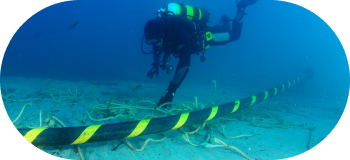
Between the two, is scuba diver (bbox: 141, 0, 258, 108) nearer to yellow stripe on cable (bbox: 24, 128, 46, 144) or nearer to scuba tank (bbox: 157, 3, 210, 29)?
scuba tank (bbox: 157, 3, 210, 29)

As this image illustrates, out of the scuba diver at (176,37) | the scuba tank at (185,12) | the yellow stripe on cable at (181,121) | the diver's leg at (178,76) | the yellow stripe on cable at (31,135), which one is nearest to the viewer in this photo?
the yellow stripe on cable at (31,135)

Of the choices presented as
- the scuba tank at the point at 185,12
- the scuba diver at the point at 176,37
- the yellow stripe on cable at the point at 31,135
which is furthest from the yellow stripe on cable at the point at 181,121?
the scuba tank at the point at 185,12

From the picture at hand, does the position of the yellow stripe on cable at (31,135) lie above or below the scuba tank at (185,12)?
below

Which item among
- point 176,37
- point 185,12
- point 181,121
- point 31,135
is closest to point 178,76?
point 176,37

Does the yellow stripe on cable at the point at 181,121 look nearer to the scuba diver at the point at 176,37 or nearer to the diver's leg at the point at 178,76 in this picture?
the scuba diver at the point at 176,37

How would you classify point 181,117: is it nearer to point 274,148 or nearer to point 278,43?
point 274,148

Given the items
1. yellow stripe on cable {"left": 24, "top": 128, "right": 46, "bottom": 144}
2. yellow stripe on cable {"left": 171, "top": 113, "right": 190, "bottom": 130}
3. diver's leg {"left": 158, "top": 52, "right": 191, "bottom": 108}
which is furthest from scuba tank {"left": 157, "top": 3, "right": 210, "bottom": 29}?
yellow stripe on cable {"left": 24, "top": 128, "right": 46, "bottom": 144}

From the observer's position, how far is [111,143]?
153 centimetres

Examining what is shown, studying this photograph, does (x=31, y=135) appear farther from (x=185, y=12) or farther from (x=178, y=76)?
(x=185, y=12)

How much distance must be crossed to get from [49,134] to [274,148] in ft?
7.29

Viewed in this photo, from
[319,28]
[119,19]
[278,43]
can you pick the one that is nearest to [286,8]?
[319,28]

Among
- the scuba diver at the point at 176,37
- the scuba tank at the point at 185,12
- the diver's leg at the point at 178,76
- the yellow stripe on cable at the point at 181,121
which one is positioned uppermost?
the scuba tank at the point at 185,12

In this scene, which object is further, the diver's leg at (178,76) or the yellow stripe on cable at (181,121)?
the diver's leg at (178,76)

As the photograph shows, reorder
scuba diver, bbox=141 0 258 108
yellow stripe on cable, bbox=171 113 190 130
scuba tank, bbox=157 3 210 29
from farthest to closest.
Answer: scuba tank, bbox=157 3 210 29 → scuba diver, bbox=141 0 258 108 → yellow stripe on cable, bbox=171 113 190 130
